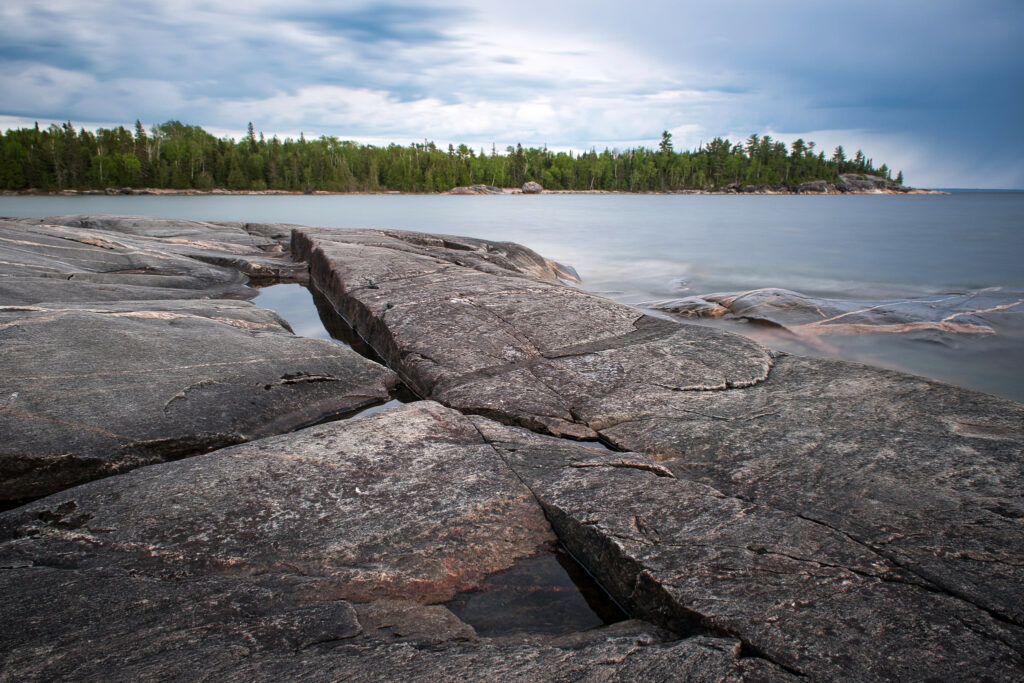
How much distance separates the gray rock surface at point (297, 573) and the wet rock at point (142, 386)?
655 millimetres

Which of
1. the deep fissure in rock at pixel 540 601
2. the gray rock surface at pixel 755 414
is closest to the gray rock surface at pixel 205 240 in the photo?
the gray rock surface at pixel 755 414

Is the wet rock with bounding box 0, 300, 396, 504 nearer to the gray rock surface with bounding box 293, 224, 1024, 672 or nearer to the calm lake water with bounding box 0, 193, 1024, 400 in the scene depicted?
the gray rock surface with bounding box 293, 224, 1024, 672

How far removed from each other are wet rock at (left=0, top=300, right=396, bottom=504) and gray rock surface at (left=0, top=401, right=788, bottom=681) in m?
0.66

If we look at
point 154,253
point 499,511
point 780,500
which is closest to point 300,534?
point 499,511

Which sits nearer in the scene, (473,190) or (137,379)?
(137,379)

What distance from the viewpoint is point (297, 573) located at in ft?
7.64

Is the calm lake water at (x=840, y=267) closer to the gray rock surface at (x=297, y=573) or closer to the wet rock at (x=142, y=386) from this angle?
the wet rock at (x=142, y=386)

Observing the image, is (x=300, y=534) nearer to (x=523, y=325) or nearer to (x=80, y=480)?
(x=80, y=480)

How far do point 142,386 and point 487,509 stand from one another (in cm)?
273

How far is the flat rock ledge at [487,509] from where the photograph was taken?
6.19 ft

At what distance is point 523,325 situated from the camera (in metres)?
5.71

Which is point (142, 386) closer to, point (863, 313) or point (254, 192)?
point (863, 313)

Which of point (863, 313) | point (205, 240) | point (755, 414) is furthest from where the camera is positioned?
point (205, 240)

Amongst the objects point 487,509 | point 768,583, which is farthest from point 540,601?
point 768,583
